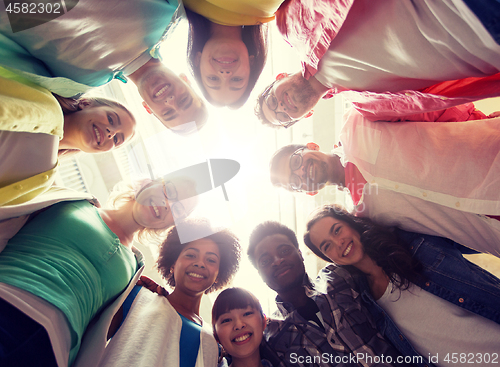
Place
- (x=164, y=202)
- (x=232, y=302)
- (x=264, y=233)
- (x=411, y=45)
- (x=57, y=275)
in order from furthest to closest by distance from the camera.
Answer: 1. (x=264, y=233)
2. (x=164, y=202)
3. (x=232, y=302)
4. (x=57, y=275)
5. (x=411, y=45)

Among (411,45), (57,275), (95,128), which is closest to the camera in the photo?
(411,45)

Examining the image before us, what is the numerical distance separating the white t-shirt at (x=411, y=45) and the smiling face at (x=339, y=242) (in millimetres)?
851

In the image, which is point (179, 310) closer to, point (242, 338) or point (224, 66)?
point (242, 338)

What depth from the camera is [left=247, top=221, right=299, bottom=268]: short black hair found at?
1.68 metres

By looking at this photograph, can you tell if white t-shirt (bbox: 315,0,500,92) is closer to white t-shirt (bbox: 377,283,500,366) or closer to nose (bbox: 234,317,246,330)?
white t-shirt (bbox: 377,283,500,366)

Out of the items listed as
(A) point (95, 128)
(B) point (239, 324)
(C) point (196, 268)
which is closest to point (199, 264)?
(C) point (196, 268)

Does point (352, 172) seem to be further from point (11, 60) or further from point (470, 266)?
point (11, 60)

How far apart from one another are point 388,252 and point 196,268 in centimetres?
115

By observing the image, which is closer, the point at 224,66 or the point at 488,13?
the point at 488,13

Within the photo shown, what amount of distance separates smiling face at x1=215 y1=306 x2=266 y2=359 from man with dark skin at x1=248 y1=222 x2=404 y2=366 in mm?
136

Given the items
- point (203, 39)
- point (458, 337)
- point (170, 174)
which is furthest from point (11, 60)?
point (458, 337)

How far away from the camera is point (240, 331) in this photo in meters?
1.21

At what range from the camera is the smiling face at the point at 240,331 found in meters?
1.18

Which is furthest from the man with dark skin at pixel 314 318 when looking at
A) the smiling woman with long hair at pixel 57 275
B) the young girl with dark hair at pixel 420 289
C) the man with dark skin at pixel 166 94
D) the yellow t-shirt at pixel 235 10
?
the yellow t-shirt at pixel 235 10
